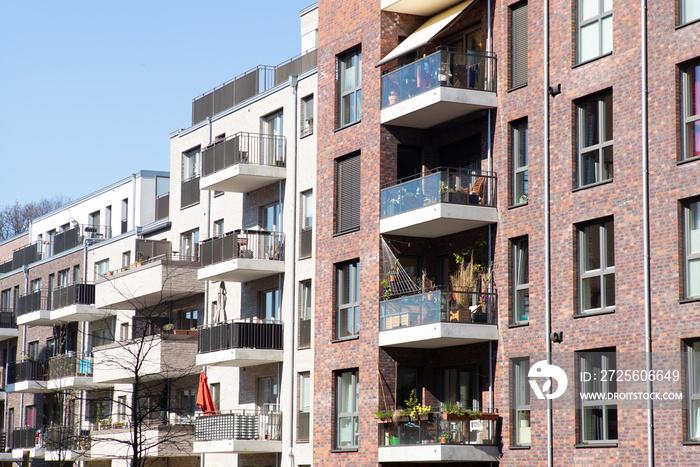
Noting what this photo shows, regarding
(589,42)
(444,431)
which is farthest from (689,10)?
(444,431)

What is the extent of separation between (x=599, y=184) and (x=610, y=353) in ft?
11.7

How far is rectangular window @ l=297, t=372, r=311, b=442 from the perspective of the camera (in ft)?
112

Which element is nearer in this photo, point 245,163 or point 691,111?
point 691,111

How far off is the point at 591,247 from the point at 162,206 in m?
24.8

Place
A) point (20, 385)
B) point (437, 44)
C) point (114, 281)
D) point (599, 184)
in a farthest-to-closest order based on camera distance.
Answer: point (20, 385), point (114, 281), point (437, 44), point (599, 184)

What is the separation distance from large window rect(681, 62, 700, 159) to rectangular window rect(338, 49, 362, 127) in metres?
10.9

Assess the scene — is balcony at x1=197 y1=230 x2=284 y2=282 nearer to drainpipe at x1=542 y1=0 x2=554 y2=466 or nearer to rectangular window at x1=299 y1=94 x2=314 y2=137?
rectangular window at x1=299 y1=94 x2=314 y2=137

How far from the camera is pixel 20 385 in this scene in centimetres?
5447

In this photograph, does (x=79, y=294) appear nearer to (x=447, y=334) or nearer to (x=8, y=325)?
(x=8, y=325)

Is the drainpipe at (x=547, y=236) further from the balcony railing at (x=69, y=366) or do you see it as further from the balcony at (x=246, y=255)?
the balcony railing at (x=69, y=366)

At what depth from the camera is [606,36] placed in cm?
2552

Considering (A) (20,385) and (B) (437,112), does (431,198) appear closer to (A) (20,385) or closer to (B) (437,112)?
(B) (437,112)

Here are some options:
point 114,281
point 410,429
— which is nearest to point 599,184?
point 410,429

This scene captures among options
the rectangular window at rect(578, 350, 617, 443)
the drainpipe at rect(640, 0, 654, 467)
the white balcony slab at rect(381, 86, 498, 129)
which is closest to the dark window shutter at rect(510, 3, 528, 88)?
the white balcony slab at rect(381, 86, 498, 129)
